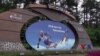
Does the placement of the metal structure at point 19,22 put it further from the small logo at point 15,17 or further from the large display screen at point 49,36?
the large display screen at point 49,36

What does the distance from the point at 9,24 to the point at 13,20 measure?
0.40m

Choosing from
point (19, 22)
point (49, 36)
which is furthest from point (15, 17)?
point (49, 36)

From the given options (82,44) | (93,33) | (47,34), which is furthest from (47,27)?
(93,33)

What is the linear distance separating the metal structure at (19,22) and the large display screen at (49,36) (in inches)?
16.5

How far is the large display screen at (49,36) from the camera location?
47.9 feet

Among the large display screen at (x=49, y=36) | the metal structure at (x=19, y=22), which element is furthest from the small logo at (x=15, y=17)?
the large display screen at (x=49, y=36)

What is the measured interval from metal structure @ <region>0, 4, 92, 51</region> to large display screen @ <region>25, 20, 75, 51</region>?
42cm

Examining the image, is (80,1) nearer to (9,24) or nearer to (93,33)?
(93,33)

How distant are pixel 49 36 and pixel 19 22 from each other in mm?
1952

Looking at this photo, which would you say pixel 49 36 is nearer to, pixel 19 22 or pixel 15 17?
pixel 19 22

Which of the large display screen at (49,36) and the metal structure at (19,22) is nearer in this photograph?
the metal structure at (19,22)

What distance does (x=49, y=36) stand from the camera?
15438 mm

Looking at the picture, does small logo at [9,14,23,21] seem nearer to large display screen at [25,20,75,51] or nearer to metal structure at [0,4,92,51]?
metal structure at [0,4,92,51]

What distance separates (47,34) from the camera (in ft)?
50.3
